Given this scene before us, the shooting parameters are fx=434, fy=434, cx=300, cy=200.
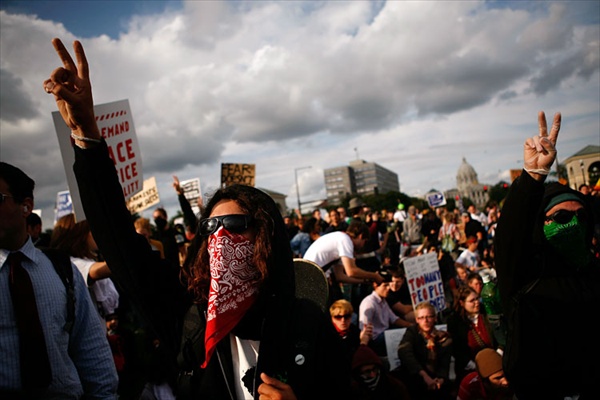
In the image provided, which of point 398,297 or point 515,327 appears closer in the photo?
point 515,327

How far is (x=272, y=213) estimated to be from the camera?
5.82 feet

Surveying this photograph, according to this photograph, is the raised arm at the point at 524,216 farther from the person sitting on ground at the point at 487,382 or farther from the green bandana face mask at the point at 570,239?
the person sitting on ground at the point at 487,382

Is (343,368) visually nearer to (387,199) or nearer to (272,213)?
(272,213)

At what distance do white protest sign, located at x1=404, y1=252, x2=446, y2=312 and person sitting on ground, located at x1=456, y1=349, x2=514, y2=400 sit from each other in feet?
7.29

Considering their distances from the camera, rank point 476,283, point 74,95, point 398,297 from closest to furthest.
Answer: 1. point 74,95
2. point 476,283
3. point 398,297

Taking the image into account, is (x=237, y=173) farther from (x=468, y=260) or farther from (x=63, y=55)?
(x=63, y=55)

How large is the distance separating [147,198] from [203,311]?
6941 mm

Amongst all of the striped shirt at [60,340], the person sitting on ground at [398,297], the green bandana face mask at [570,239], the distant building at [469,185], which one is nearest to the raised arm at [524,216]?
the green bandana face mask at [570,239]

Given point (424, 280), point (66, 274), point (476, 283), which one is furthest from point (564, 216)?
point (424, 280)

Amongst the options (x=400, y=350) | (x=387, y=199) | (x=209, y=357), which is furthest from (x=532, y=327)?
(x=387, y=199)

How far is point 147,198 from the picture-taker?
812 centimetres

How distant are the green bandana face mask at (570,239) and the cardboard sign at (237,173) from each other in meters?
7.02

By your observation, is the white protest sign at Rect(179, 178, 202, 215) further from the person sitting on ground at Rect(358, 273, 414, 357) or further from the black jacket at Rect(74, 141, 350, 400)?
the black jacket at Rect(74, 141, 350, 400)

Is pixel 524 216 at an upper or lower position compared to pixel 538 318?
upper
